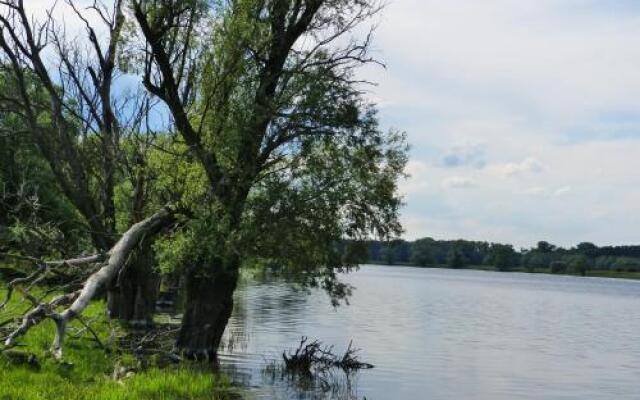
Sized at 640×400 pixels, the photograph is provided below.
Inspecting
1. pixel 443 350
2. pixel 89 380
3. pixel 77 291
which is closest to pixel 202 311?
pixel 77 291

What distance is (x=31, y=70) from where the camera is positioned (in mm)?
34875

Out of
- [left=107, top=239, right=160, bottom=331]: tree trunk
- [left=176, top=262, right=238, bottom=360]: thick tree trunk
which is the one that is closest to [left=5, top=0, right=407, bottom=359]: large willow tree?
[left=176, top=262, right=238, bottom=360]: thick tree trunk

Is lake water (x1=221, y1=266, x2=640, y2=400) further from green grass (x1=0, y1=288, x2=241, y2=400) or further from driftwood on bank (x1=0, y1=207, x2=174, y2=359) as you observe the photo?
driftwood on bank (x1=0, y1=207, x2=174, y2=359)

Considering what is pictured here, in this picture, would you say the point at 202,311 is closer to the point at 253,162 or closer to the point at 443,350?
the point at 253,162

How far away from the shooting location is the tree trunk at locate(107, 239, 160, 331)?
3353cm

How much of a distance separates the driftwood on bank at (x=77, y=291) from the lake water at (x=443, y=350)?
5802 mm

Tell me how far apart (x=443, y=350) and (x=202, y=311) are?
1914 cm

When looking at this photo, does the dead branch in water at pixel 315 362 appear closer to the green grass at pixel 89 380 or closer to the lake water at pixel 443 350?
the lake water at pixel 443 350

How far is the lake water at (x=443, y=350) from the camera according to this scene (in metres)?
28.5

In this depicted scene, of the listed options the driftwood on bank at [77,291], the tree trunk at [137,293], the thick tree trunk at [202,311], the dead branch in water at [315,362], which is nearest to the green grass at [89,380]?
the driftwood on bank at [77,291]

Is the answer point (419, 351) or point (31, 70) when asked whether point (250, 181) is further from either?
point (419, 351)

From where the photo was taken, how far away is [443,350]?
136 feet

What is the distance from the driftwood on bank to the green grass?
32.2 inches

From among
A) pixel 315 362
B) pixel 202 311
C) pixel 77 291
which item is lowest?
pixel 315 362
